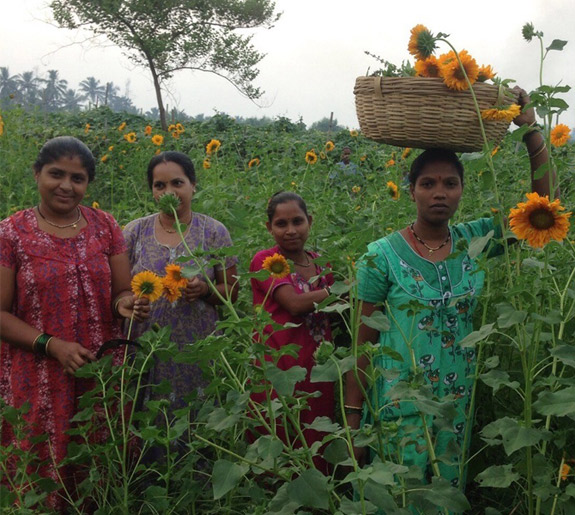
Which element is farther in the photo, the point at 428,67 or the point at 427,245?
the point at 427,245

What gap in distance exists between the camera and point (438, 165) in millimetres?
2094

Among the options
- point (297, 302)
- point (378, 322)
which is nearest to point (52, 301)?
point (297, 302)

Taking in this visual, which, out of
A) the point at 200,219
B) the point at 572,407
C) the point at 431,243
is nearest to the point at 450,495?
the point at 572,407

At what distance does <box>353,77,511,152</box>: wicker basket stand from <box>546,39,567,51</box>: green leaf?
243mm

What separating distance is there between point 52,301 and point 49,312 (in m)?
0.04

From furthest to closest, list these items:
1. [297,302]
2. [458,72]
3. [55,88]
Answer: [55,88] < [297,302] < [458,72]

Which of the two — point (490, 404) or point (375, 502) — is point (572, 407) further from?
point (490, 404)

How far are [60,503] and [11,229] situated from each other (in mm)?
907

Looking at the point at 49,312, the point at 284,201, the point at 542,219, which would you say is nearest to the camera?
the point at 542,219

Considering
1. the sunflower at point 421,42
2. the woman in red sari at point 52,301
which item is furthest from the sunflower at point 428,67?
the woman in red sari at point 52,301

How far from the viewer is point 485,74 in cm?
196

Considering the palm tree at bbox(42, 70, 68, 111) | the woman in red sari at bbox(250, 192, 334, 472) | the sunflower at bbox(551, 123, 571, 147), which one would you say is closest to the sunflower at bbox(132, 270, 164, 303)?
the woman in red sari at bbox(250, 192, 334, 472)

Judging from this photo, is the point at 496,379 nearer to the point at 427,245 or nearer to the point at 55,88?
the point at 427,245

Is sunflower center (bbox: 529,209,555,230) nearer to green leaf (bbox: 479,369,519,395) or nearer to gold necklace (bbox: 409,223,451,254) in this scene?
green leaf (bbox: 479,369,519,395)
